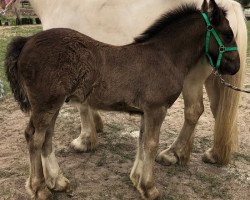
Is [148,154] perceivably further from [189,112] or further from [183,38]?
[183,38]

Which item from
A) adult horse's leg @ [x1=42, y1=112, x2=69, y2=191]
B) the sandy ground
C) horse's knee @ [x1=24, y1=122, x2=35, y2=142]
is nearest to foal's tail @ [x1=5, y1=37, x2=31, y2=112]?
horse's knee @ [x1=24, y1=122, x2=35, y2=142]

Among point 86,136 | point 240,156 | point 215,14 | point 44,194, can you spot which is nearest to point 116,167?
point 86,136

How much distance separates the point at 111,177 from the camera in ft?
11.7

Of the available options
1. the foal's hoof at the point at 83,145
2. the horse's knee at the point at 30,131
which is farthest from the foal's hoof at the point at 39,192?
the foal's hoof at the point at 83,145

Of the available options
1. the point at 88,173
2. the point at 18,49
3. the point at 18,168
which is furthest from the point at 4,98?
the point at 18,49

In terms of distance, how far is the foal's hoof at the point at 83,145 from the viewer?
160 inches

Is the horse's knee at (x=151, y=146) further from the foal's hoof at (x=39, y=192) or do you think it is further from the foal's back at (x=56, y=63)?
the foal's hoof at (x=39, y=192)

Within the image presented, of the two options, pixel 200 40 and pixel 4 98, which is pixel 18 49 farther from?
pixel 4 98

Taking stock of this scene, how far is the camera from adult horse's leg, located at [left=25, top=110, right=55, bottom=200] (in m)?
2.79

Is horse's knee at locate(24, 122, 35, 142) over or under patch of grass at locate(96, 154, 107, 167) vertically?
over

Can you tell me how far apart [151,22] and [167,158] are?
145cm

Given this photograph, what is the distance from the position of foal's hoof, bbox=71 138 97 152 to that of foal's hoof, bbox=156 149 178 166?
0.76 m

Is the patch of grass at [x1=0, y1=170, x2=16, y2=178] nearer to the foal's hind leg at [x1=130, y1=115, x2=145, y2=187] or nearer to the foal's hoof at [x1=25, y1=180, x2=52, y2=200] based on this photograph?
the foal's hoof at [x1=25, y1=180, x2=52, y2=200]

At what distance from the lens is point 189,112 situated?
147 inches
